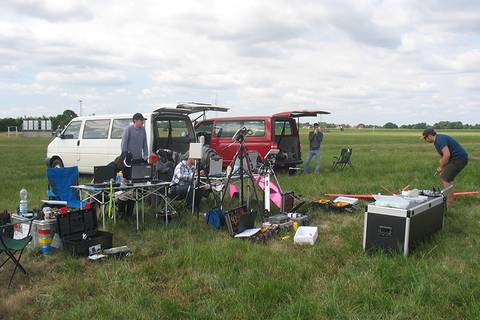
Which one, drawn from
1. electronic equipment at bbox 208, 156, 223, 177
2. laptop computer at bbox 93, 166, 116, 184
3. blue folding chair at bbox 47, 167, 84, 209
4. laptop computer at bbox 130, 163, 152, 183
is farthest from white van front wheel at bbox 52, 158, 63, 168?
laptop computer at bbox 130, 163, 152, 183

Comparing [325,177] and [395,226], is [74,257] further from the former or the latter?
[325,177]

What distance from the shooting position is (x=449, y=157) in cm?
701

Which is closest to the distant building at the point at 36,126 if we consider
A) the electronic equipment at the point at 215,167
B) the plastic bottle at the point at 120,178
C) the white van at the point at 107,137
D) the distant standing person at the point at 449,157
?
the white van at the point at 107,137

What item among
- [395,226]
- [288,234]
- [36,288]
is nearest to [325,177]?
[288,234]

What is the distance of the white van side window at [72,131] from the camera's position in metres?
10.7

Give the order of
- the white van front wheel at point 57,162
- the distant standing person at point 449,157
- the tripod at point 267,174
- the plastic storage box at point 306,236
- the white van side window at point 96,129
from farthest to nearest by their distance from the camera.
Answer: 1. the white van front wheel at point 57,162
2. the white van side window at point 96,129
3. the distant standing person at point 449,157
4. the tripod at point 267,174
5. the plastic storage box at point 306,236

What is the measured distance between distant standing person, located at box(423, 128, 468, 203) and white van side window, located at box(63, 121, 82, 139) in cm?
781

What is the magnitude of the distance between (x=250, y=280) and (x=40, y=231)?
245cm

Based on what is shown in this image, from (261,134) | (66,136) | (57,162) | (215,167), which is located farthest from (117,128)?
(215,167)

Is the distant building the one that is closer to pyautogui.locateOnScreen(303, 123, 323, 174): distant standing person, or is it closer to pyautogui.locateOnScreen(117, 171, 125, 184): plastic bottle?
pyautogui.locateOnScreen(303, 123, 323, 174): distant standing person

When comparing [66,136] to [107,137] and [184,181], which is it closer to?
[107,137]

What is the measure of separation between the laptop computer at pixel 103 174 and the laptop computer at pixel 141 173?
14.4 inches

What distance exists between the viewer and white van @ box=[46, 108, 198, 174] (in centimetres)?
895

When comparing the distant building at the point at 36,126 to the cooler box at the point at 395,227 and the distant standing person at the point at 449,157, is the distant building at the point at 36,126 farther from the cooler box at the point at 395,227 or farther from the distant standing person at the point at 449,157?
the cooler box at the point at 395,227
